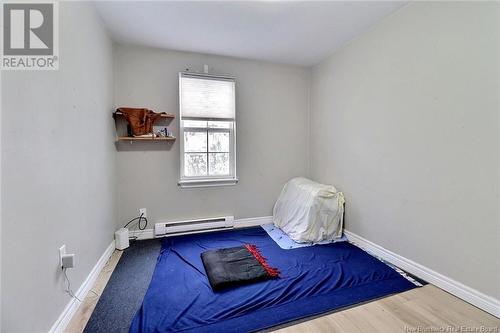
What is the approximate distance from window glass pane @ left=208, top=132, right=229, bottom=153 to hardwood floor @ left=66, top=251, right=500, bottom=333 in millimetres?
1977

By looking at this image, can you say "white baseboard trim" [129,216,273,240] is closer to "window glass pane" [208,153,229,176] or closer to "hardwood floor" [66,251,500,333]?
"window glass pane" [208,153,229,176]

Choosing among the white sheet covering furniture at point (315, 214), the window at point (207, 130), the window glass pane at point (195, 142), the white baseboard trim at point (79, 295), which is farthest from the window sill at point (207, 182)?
the white baseboard trim at point (79, 295)

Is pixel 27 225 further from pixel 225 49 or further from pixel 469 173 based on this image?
pixel 469 173

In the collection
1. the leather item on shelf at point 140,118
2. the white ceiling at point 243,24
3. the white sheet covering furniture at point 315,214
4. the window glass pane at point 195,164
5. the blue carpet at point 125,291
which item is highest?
the white ceiling at point 243,24

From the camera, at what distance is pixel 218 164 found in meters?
3.09

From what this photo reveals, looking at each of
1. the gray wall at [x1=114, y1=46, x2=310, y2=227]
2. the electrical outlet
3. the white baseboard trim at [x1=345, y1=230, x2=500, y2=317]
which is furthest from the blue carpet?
the white baseboard trim at [x1=345, y1=230, x2=500, y2=317]

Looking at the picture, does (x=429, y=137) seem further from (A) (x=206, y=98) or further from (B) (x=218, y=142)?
(A) (x=206, y=98)

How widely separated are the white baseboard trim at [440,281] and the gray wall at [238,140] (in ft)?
4.98

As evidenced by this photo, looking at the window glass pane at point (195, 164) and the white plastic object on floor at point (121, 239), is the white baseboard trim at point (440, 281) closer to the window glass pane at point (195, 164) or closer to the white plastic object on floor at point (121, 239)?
the window glass pane at point (195, 164)

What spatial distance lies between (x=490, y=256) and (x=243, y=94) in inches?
114

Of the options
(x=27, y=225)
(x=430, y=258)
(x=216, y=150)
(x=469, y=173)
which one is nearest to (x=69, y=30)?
(x=27, y=225)

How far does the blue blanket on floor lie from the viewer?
1.44 metres

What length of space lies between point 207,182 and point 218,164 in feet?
0.99

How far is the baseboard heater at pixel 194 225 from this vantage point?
2791 millimetres
